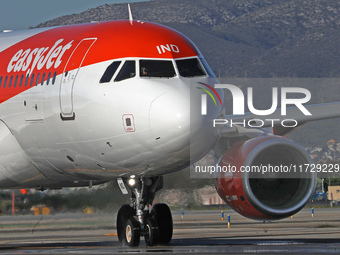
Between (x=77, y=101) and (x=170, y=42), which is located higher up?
(x=170, y=42)

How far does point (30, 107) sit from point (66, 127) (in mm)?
1137

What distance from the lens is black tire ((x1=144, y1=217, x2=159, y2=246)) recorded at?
18.1m

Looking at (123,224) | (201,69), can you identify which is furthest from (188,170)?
(201,69)

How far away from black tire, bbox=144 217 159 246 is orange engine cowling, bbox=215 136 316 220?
1630 millimetres

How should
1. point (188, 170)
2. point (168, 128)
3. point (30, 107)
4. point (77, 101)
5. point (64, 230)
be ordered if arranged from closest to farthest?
point (168, 128), point (77, 101), point (30, 107), point (188, 170), point (64, 230)

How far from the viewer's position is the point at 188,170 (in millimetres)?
23797

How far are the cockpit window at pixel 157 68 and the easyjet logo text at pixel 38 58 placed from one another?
194 centimetres

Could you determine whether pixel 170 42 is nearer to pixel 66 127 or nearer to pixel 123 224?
pixel 66 127

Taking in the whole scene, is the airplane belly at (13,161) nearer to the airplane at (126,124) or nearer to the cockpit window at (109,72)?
the airplane at (126,124)

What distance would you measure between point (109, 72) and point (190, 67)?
1448mm

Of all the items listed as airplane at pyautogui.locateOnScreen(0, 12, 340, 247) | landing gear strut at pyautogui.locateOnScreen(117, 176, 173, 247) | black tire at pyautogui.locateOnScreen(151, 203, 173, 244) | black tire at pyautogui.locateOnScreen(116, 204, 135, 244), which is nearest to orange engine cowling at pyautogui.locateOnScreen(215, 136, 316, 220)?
airplane at pyautogui.locateOnScreen(0, 12, 340, 247)

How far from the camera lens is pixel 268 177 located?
1841cm

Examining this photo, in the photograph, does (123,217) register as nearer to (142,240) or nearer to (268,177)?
(268,177)

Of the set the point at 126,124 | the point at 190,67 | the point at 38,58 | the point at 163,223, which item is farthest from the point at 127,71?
the point at 163,223
